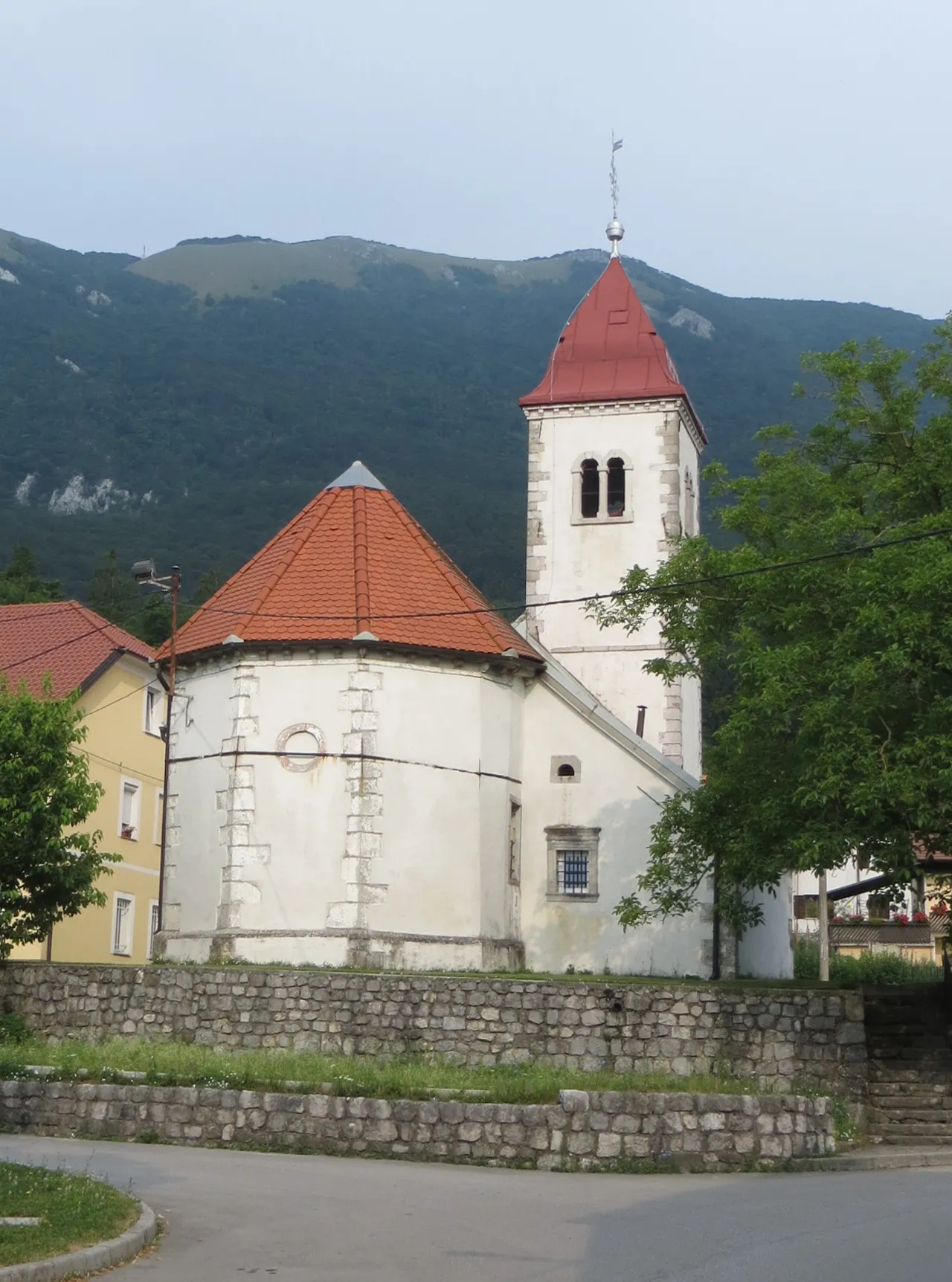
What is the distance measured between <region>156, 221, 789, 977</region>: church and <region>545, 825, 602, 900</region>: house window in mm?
34

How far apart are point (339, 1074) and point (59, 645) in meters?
25.5

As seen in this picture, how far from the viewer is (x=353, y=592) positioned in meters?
31.8

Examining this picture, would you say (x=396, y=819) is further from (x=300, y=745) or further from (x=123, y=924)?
(x=123, y=924)

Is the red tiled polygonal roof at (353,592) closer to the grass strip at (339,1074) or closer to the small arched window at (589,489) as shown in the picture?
the small arched window at (589,489)

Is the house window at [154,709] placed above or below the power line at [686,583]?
above

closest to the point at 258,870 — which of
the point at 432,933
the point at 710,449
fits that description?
the point at 432,933

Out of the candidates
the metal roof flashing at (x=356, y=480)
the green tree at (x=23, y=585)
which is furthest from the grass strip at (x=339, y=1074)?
the green tree at (x=23, y=585)

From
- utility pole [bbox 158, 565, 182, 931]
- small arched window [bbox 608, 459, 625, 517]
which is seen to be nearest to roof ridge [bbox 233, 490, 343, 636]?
utility pole [bbox 158, 565, 182, 931]

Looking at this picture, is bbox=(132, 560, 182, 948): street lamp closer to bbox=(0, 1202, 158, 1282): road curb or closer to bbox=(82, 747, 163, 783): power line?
bbox=(82, 747, 163, 783): power line

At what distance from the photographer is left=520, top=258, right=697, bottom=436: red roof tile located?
40281mm

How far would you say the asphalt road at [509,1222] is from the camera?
12266 millimetres

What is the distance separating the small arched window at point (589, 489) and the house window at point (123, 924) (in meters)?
15.7

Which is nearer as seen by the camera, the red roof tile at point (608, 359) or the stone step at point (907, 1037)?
the stone step at point (907, 1037)

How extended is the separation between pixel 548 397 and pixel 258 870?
612 inches
